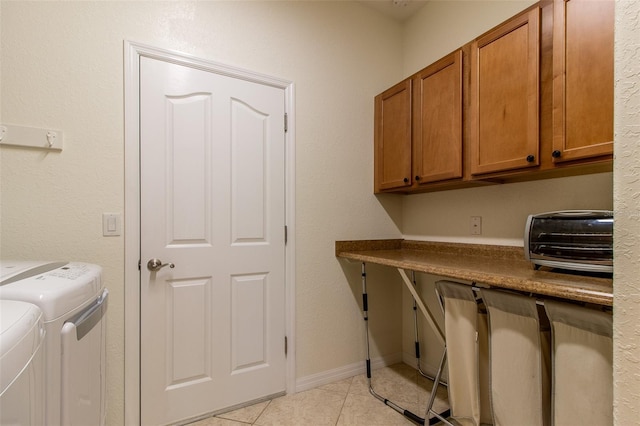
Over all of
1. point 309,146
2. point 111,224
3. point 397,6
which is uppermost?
point 397,6

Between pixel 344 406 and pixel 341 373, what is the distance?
1.11 ft

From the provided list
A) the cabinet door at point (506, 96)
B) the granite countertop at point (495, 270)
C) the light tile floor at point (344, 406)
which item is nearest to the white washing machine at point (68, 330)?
the light tile floor at point (344, 406)

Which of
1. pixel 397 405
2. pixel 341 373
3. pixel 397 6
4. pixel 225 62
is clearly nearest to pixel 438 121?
pixel 397 6

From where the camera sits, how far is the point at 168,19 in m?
1.71

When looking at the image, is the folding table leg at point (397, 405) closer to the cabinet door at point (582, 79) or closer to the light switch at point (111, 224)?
the cabinet door at point (582, 79)

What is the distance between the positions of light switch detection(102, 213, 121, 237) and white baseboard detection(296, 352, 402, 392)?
147 cm

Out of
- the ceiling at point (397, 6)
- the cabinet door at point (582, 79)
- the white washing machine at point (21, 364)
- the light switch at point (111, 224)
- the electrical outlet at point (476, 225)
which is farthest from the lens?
the ceiling at point (397, 6)

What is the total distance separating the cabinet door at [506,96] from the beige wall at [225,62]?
2.97 ft

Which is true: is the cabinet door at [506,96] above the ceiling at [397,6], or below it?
below

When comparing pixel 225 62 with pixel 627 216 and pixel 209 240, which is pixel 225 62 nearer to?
pixel 209 240

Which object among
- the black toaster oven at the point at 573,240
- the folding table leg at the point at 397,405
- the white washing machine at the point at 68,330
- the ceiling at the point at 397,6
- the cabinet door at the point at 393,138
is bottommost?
the folding table leg at the point at 397,405

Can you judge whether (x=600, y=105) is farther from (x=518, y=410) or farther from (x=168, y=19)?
(x=168, y=19)

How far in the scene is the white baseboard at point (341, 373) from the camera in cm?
209

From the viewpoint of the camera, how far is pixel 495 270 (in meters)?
1.37
